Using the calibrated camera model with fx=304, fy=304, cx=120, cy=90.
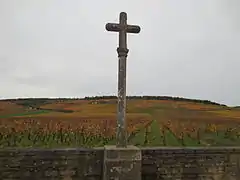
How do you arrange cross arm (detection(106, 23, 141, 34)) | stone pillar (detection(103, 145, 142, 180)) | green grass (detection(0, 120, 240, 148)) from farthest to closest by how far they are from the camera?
green grass (detection(0, 120, 240, 148))
cross arm (detection(106, 23, 141, 34))
stone pillar (detection(103, 145, 142, 180))

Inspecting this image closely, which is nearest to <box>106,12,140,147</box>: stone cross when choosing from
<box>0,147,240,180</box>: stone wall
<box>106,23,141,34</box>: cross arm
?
<box>106,23,141,34</box>: cross arm

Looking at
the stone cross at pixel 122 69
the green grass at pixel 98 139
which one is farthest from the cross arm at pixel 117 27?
the green grass at pixel 98 139

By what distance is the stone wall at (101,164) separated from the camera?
579cm

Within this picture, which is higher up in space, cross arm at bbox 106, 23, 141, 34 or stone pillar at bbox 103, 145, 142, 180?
cross arm at bbox 106, 23, 141, 34

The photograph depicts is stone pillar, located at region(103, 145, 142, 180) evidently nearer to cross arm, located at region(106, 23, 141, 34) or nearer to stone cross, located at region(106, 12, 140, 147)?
stone cross, located at region(106, 12, 140, 147)

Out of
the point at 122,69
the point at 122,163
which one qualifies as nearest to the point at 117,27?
the point at 122,69

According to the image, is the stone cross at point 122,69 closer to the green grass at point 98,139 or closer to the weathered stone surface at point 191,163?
the weathered stone surface at point 191,163

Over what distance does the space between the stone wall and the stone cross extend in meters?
0.52


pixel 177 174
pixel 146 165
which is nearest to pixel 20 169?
pixel 146 165

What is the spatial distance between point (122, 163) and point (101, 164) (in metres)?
0.52

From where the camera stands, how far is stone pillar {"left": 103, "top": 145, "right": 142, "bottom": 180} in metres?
5.70

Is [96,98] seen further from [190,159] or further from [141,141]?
[190,159]

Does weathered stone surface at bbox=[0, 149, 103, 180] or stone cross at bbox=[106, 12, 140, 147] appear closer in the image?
weathered stone surface at bbox=[0, 149, 103, 180]

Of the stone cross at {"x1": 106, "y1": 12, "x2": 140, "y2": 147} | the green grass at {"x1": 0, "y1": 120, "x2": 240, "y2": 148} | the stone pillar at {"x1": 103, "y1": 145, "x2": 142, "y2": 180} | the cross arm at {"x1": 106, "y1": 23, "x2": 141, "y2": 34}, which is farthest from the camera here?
the green grass at {"x1": 0, "y1": 120, "x2": 240, "y2": 148}
